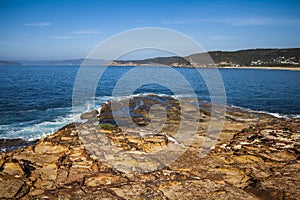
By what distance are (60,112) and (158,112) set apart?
10.3 meters

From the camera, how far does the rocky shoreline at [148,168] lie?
773 centimetres

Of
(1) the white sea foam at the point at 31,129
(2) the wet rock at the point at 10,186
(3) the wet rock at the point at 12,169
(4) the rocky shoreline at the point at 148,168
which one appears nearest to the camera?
(2) the wet rock at the point at 10,186

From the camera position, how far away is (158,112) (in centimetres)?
2314

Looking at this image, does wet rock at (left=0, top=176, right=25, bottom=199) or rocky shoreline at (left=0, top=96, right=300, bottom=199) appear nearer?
wet rock at (left=0, top=176, right=25, bottom=199)

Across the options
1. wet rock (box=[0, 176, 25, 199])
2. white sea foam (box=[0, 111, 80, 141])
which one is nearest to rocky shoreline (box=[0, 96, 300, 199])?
wet rock (box=[0, 176, 25, 199])

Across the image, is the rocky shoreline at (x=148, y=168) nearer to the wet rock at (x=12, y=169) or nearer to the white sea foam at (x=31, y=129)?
the wet rock at (x=12, y=169)

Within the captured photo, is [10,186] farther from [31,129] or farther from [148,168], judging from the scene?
[31,129]

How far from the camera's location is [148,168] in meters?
9.64

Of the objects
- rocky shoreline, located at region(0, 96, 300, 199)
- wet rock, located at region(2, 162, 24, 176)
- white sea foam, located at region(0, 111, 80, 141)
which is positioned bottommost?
white sea foam, located at region(0, 111, 80, 141)

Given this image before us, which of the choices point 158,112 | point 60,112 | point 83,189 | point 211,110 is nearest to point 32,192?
point 83,189

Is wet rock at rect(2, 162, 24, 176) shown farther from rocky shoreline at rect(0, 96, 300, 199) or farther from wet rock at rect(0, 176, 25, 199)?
wet rock at rect(0, 176, 25, 199)

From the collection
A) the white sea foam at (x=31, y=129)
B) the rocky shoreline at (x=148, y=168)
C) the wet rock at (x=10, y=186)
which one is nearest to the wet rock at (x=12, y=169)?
the rocky shoreline at (x=148, y=168)

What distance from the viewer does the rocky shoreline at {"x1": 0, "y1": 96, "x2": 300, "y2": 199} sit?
7.73 m

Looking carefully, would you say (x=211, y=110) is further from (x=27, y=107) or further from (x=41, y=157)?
(x=27, y=107)
